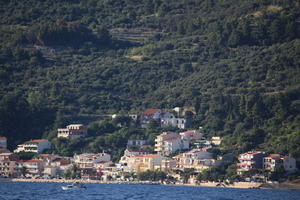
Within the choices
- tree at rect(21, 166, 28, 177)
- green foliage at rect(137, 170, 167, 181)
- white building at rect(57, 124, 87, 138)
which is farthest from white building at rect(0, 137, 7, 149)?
green foliage at rect(137, 170, 167, 181)

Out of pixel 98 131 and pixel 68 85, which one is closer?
pixel 98 131

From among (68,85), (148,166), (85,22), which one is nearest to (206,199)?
(148,166)

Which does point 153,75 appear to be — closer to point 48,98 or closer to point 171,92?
point 171,92

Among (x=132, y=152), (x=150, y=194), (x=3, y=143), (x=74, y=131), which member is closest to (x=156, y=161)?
(x=132, y=152)

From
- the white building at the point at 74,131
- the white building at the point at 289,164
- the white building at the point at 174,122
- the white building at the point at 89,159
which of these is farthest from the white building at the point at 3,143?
the white building at the point at 289,164

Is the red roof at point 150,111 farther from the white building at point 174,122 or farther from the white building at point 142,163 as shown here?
the white building at point 142,163

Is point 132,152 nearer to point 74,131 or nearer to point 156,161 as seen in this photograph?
point 156,161
